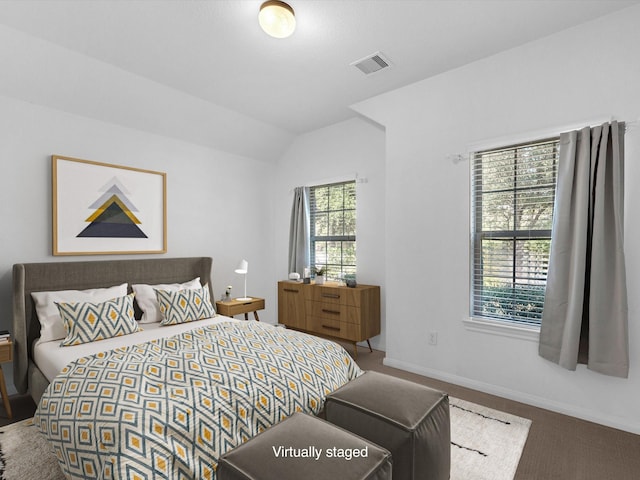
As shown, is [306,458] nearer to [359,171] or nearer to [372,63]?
[372,63]

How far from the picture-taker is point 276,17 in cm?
218

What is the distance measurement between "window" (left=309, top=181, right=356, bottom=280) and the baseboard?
1.44 metres

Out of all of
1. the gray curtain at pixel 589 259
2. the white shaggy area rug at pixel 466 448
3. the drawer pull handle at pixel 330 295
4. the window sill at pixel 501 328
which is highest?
the gray curtain at pixel 589 259

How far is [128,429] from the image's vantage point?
1378 mm

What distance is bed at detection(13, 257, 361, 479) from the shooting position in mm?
1391

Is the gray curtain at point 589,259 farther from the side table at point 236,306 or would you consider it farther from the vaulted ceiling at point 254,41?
the side table at point 236,306

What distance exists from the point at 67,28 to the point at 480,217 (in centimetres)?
362

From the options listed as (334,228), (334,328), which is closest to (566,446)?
(334,328)

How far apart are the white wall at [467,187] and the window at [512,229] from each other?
0.41 feet

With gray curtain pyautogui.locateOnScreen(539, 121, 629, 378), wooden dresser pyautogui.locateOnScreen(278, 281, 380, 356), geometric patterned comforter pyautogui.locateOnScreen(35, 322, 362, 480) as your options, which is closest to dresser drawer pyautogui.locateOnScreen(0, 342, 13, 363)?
geometric patterned comforter pyautogui.locateOnScreen(35, 322, 362, 480)

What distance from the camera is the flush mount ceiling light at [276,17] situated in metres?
2.16

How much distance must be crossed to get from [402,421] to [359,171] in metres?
3.17

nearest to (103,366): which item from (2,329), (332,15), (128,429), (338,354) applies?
(128,429)

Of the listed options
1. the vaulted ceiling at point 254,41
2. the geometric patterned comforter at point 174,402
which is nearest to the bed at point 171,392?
the geometric patterned comforter at point 174,402
